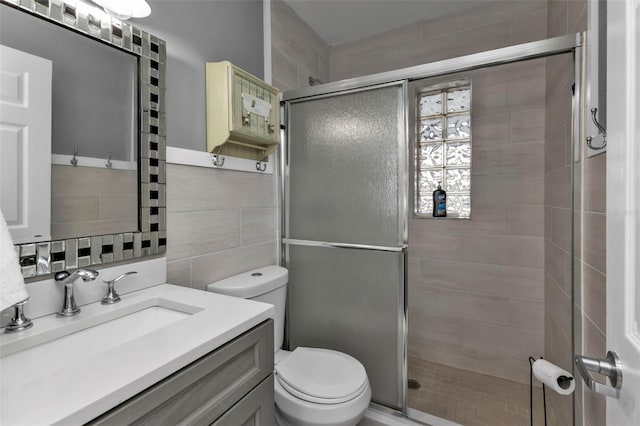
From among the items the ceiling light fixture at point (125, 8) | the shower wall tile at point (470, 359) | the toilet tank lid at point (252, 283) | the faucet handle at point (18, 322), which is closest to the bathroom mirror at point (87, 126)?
the ceiling light fixture at point (125, 8)

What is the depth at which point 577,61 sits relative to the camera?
1.27 m

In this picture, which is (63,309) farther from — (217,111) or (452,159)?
(452,159)

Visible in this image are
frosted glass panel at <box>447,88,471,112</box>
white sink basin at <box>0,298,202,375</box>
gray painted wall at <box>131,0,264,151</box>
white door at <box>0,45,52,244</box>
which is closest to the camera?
white sink basin at <box>0,298,202,375</box>

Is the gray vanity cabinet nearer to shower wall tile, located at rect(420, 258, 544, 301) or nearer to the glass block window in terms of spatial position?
shower wall tile, located at rect(420, 258, 544, 301)

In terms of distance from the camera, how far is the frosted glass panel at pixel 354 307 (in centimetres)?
166

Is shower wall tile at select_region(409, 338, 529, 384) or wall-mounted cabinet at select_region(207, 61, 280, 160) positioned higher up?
wall-mounted cabinet at select_region(207, 61, 280, 160)

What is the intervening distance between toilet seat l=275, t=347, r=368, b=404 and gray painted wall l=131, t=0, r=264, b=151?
1.12 meters

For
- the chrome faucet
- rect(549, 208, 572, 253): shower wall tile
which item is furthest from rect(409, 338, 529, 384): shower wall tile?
the chrome faucet

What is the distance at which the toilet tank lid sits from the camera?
143 cm

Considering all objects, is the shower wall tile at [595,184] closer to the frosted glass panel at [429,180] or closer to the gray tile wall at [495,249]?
the gray tile wall at [495,249]

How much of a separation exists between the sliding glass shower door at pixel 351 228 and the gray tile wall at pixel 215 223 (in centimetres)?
20

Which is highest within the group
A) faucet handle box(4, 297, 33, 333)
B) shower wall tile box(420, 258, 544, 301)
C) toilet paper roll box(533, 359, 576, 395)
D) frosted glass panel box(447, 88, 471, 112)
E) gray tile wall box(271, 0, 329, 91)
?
gray tile wall box(271, 0, 329, 91)

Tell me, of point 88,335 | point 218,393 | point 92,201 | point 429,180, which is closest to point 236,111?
point 92,201

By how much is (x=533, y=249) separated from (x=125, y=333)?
2239 mm
